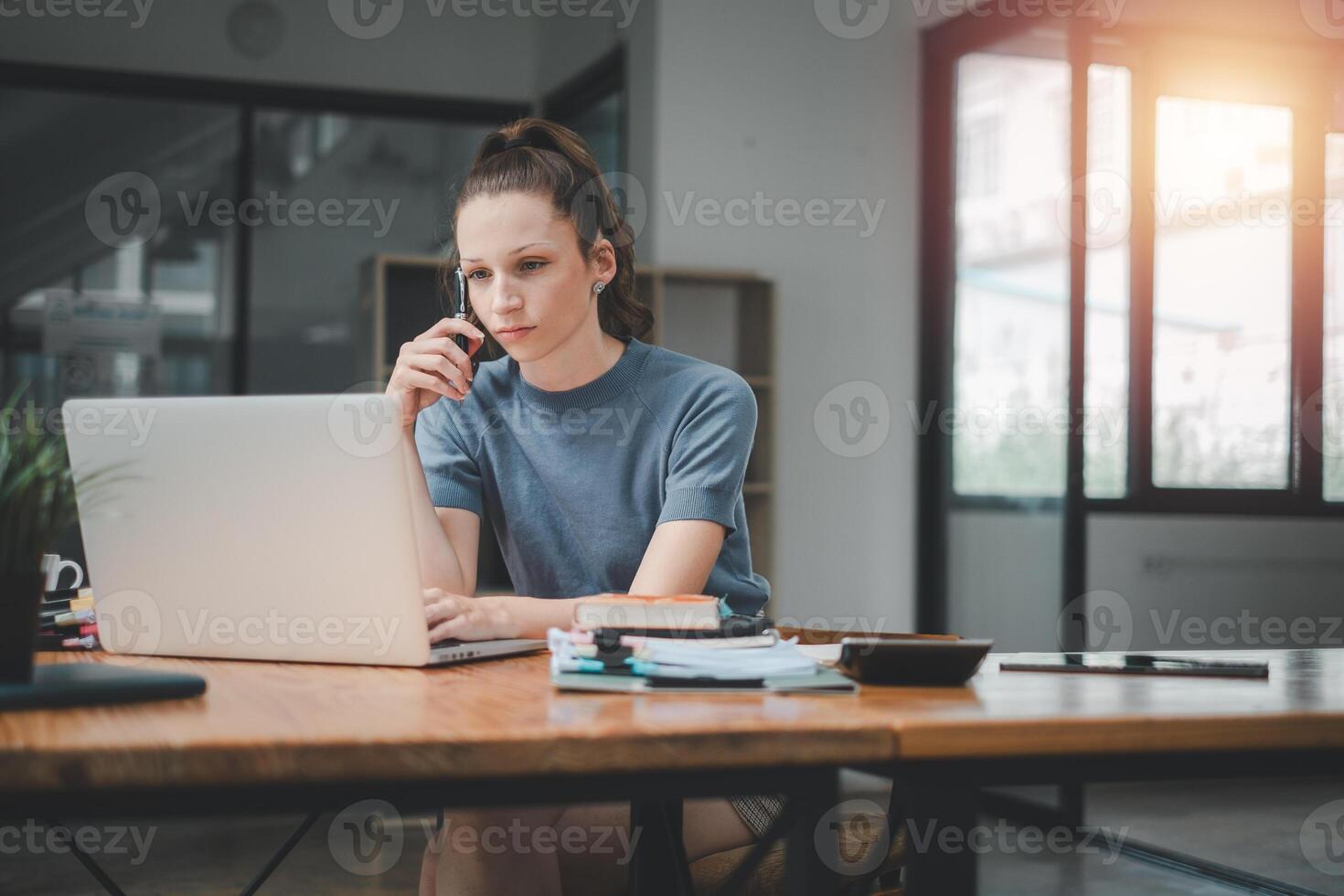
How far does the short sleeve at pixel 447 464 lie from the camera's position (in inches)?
76.2

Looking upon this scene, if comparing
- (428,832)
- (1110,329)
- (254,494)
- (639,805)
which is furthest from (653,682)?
(1110,329)

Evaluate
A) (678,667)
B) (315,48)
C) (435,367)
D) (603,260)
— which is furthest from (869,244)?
(678,667)

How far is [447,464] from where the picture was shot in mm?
1946

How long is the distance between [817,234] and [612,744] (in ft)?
13.3

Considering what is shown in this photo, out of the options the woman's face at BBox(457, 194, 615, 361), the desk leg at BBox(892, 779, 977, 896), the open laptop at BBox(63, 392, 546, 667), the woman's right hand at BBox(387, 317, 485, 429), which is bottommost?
the desk leg at BBox(892, 779, 977, 896)

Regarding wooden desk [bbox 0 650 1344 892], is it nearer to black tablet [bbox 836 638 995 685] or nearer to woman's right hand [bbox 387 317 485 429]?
black tablet [bbox 836 638 995 685]

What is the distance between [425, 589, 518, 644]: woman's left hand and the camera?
1.46m

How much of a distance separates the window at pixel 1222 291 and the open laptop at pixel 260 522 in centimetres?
329

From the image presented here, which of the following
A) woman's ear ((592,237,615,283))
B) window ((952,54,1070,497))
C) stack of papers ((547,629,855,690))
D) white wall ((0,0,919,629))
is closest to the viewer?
stack of papers ((547,629,855,690))

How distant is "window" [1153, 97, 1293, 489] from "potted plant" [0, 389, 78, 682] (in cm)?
360

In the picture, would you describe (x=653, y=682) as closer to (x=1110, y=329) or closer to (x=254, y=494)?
(x=254, y=494)

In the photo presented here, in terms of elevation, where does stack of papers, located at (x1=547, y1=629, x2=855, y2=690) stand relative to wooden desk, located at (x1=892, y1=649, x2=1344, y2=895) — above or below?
above

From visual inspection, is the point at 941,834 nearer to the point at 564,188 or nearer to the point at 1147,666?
the point at 1147,666

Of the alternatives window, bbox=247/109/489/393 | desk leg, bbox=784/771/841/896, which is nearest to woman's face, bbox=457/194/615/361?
desk leg, bbox=784/771/841/896
